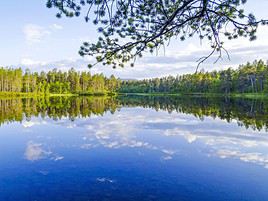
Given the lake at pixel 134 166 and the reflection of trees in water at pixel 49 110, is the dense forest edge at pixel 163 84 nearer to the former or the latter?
the reflection of trees in water at pixel 49 110

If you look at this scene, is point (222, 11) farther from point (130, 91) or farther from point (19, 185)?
point (130, 91)

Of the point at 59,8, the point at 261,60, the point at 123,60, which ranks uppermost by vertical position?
the point at 261,60

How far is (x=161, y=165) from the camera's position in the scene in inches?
411

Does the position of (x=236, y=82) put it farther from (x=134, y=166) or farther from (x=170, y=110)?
(x=134, y=166)

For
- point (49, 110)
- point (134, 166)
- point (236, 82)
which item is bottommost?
point (134, 166)

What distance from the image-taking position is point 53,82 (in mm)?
118562

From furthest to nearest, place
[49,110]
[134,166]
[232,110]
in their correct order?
[49,110]
[232,110]
[134,166]

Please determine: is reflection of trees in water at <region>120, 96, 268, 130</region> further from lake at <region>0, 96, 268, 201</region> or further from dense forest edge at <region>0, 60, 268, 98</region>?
dense forest edge at <region>0, 60, 268, 98</region>

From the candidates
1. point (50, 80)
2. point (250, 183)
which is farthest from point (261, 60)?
point (250, 183)

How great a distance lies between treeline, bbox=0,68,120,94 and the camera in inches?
3730

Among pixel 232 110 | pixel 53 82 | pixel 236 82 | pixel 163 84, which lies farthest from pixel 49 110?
pixel 163 84

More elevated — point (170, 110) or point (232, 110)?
point (232, 110)

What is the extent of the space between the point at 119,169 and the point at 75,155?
9.89 ft

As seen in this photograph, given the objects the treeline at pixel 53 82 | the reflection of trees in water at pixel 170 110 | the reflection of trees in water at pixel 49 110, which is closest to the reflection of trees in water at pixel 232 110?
the reflection of trees in water at pixel 170 110
